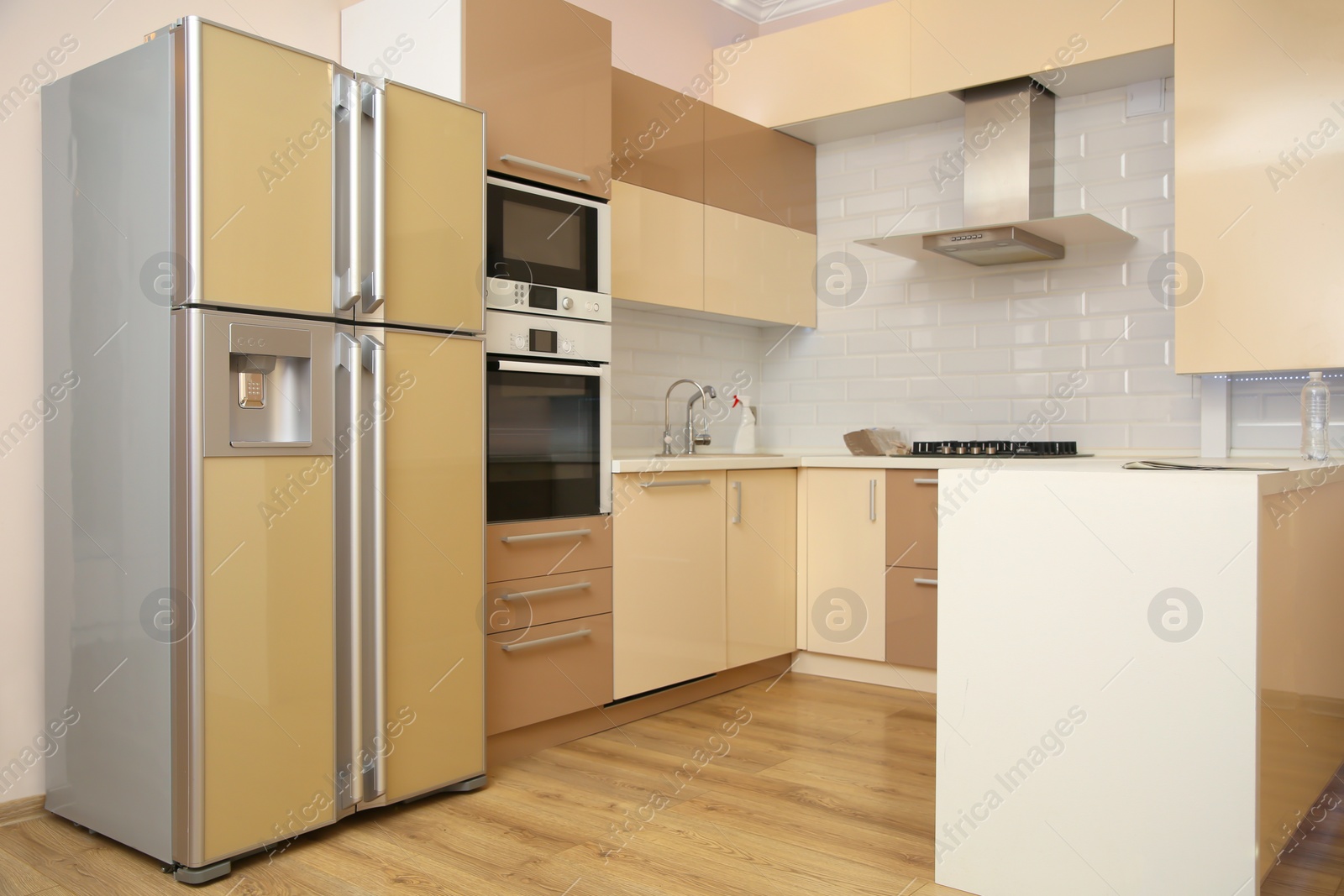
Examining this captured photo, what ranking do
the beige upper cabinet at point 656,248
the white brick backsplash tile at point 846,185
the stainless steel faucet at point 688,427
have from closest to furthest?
1. the beige upper cabinet at point 656,248
2. the stainless steel faucet at point 688,427
3. the white brick backsplash tile at point 846,185

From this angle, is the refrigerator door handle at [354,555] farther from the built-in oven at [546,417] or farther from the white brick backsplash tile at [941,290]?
the white brick backsplash tile at [941,290]

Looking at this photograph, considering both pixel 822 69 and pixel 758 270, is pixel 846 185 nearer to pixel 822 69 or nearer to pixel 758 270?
pixel 822 69

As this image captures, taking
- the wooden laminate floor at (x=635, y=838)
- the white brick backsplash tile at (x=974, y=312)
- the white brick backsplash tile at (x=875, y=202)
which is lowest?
the wooden laminate floor at (x=635, y=838)

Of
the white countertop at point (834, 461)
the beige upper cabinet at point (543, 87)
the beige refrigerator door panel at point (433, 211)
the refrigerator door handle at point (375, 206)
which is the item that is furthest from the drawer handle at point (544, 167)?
the white countertop at point (834, 461)

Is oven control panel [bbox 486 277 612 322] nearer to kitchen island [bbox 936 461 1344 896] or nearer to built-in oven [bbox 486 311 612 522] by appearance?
built-in oven [bbox 486 311 612 522]

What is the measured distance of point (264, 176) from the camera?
7.16 feet

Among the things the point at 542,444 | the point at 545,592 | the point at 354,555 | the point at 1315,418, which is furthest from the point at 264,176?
the point at 1315,418

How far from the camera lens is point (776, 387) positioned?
4.66 metres

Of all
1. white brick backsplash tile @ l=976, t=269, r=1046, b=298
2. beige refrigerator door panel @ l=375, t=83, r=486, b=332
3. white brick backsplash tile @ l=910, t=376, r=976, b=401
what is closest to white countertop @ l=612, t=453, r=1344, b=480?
white brick backsplash tile @ l=910, t=376, r=976, b=401

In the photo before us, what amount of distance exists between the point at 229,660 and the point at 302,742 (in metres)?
0.27

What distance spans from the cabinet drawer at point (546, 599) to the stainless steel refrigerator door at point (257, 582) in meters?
0.59

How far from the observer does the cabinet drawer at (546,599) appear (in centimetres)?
281

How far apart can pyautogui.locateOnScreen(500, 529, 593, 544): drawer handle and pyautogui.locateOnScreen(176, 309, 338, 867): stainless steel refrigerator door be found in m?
0.63

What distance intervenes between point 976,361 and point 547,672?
2.21 metres
